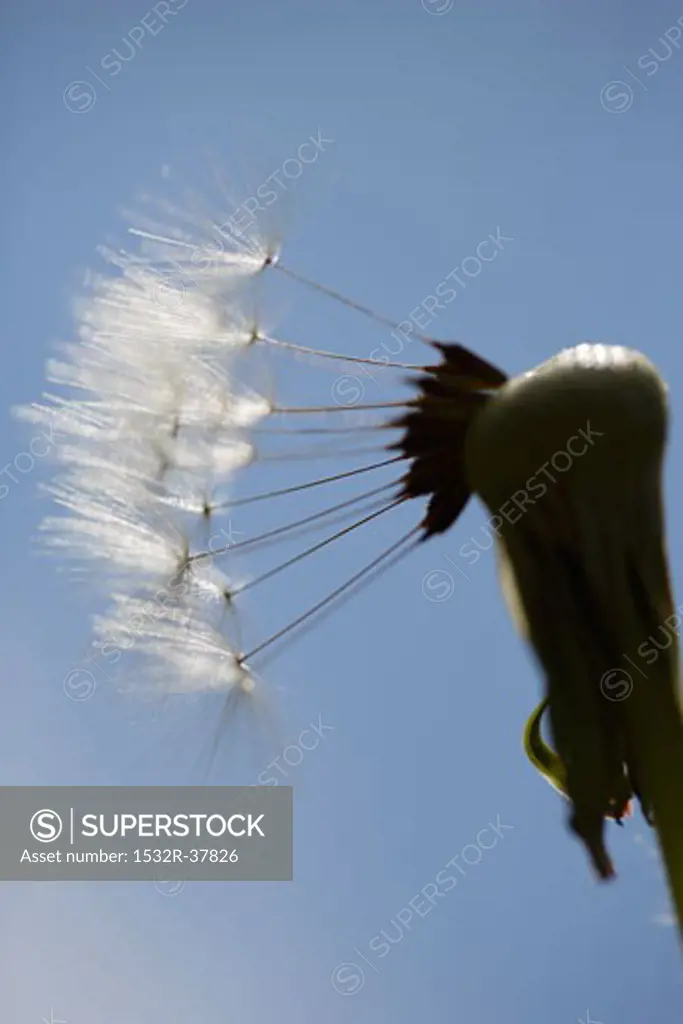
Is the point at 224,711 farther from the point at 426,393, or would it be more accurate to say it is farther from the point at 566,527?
the point at 566,527

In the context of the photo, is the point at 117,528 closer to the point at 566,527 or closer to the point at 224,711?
the point at 224,711

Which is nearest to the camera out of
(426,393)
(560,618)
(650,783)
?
(650,783)

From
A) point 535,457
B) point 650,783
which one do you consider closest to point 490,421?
point 535,457

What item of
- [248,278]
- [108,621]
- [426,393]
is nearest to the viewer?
[426,393]

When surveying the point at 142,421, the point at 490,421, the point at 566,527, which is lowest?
the point at 566,527

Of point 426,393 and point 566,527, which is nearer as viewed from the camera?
point 566,527

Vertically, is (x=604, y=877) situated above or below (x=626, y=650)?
below

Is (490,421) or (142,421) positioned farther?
(142,421)

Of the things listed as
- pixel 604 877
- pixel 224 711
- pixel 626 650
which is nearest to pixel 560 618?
pixel 626 650

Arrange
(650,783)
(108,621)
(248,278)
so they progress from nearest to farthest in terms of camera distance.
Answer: (650,783)
(108,621)
(248,278)
